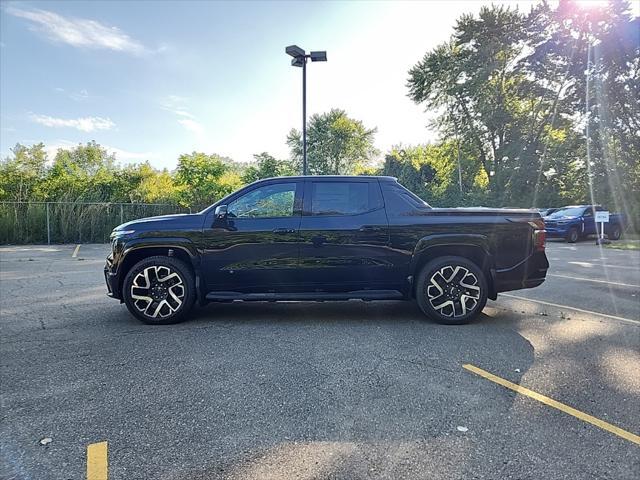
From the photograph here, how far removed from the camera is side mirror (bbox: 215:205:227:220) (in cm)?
520

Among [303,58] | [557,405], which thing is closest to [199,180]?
[303,58]

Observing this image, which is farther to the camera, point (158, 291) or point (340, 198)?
point (340, 198)

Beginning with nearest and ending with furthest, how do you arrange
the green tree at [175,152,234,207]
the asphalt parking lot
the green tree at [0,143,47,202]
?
the asphalt parking lot, the green tree at [0,143,47,202], the green tree at [175,152,234,207]

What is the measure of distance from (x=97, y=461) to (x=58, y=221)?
17.8 m

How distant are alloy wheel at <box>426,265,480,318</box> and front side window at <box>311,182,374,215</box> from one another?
117 cm

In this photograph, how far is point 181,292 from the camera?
515cm

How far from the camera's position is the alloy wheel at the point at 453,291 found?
5.17 meters

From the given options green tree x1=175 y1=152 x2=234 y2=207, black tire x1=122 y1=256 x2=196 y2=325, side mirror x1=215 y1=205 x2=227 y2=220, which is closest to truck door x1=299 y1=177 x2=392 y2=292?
side mirror x1=215 y1=205 x2=227 y2=220

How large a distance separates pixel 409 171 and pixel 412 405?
119 ft

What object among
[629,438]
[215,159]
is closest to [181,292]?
[629,438]

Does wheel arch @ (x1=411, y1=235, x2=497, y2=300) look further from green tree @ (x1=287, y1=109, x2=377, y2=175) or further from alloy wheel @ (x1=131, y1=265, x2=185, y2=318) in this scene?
green tree @ (x1=287, y1=109, x2=377, y2=175)

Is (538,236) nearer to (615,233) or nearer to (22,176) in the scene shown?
(615,233)

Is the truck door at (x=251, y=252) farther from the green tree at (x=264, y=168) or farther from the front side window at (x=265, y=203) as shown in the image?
the green tree at (x=264, y=168)

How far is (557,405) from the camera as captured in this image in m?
3.07
